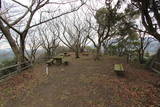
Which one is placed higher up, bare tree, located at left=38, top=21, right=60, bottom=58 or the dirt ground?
bare tree, located at left=38, top=21, right=60, bottom=58

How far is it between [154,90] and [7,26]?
32.3 feet

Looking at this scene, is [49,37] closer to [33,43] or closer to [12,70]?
[33,43]

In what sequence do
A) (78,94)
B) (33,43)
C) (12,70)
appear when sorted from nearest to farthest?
(78,94)
(12,70)
(33,43)

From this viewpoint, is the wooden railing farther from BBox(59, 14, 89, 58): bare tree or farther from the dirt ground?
BBox(59, 14, 89, 58): bare tree

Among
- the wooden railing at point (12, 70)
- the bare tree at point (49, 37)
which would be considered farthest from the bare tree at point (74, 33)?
the wooden railing at point (12, 70)

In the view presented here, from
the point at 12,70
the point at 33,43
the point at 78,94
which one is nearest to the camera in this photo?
the point at 78,94

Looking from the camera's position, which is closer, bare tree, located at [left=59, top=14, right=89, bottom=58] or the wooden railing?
the wooden railing

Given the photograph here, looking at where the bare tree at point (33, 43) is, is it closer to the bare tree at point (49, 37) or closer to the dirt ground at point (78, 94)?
Answer: the bare tree at point (49, 37)

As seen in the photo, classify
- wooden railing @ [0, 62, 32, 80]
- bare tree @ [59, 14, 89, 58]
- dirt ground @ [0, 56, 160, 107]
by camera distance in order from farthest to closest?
bare tree @ [59, 14, 89, 58] < wooden railing @ [0, 62, 32, 80] < dirt ground @ [0, 56, 160, 107]

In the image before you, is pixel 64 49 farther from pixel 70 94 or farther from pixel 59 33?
pixel 70 94

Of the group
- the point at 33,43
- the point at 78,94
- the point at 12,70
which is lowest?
the point at 78,94

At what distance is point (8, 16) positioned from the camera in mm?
9305

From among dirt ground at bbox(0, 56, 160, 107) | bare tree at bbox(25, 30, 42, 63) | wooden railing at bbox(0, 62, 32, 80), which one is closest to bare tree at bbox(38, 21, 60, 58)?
bare tree at bbox(25, 30, 42, 63)

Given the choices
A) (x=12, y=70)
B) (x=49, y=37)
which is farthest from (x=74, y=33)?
(x=12, y=70)
